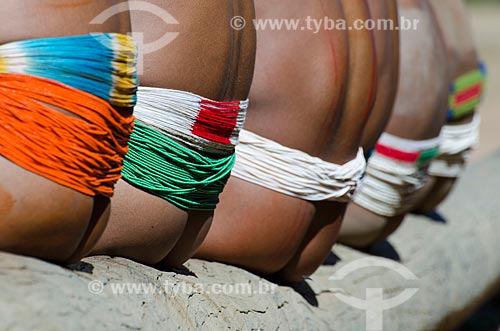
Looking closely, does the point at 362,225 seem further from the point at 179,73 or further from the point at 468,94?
the point at 179,73

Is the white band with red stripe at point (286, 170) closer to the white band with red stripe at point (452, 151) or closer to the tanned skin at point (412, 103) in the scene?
the tanned skin at point (412, 103)

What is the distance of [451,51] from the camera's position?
7.75ft

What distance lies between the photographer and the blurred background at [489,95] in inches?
118

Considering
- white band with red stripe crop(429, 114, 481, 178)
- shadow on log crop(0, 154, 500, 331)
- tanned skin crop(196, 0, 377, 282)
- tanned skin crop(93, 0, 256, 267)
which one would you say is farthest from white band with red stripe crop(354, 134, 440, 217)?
tanned skin crop(93, 0, 256, 267)

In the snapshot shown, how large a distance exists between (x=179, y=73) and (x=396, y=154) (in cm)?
91

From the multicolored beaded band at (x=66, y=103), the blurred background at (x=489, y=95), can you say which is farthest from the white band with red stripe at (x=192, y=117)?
the blurred background at (x=489, y=95)

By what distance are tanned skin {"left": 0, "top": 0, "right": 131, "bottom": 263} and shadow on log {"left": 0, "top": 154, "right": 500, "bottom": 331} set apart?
0.09 feet

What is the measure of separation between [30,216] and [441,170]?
5.02ft

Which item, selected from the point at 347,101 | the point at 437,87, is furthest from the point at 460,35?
the point at 347,101

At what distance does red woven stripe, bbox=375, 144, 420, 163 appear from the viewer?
6.59ft

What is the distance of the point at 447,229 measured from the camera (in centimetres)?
241

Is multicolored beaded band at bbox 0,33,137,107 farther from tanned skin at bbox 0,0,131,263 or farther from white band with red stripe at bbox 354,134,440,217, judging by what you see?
white band with red stripe at bbox 354,134,440,217

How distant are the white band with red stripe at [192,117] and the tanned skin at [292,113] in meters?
0.19

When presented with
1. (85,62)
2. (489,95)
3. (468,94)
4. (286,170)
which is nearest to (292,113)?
(286,170)
